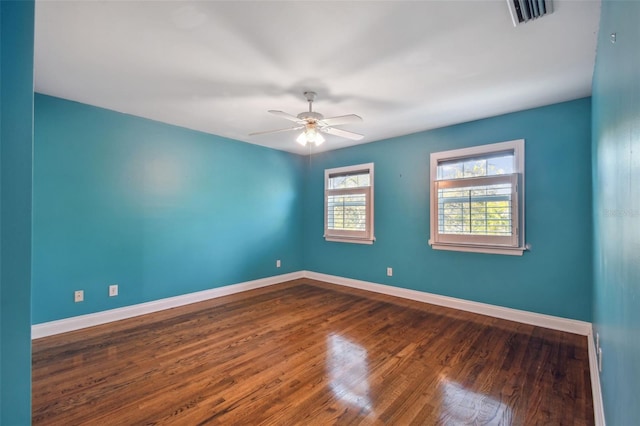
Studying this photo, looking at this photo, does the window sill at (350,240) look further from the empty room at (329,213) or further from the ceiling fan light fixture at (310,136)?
the ceiling fan light fixture at (310,136)

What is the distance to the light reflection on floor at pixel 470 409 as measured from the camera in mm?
1716

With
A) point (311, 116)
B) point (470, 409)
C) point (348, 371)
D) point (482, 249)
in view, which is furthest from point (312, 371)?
point (482, 249)

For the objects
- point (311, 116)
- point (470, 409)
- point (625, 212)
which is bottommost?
point (470, 409)

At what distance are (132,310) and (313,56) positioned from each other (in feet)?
11.5

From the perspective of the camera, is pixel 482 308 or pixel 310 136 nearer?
pixel 310 136

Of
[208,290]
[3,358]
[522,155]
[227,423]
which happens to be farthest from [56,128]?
[522,155]

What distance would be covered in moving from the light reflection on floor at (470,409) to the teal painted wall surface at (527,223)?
181 centimetres

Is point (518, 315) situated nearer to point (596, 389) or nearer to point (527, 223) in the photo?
point (527, 223)

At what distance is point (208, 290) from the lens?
4137mm

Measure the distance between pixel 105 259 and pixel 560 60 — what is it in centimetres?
483

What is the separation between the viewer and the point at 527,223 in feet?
10.5

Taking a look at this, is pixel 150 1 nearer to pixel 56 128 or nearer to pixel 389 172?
pixel 56 128

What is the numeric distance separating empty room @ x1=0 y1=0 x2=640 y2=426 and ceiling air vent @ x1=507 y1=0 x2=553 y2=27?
0.5 inches

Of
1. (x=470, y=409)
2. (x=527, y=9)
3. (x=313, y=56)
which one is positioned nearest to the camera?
(x=527, y=9)
